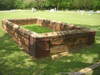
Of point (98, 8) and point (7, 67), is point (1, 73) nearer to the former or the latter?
point (7, 67)

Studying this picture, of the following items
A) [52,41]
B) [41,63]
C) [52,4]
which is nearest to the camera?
[41,63]

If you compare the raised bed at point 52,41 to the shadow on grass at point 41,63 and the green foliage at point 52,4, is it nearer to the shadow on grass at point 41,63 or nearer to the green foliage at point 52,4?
the shadow on grass at point 41,63

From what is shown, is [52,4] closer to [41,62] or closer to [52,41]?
[52,41]

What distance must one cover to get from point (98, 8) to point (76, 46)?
42.6m

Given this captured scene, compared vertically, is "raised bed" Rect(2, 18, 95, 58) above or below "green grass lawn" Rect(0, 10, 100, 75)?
above

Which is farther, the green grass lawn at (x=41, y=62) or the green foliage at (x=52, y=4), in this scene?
the green foliage at (x=52, y=4)

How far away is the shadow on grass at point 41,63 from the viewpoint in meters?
6.56

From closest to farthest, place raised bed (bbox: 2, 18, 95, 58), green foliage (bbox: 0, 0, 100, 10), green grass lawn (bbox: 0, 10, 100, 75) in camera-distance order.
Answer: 1. green grass lawn (bbox: 0, 10, 100, 75)
2. raised bed (bbox: 2, 18, 95, 58)
3. green foliage (bbox: 0, 0, 100, 10)

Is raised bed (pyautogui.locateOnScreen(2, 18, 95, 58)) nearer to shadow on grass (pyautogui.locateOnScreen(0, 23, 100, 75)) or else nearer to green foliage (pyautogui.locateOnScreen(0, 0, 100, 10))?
shadow on grass (pyautogui.locateOnScreen(0, 23, 100, 75))

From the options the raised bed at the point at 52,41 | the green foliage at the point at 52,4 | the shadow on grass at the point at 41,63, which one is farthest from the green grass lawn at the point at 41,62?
the green foliage at the point at 52,4

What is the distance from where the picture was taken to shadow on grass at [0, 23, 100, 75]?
6.56 meters

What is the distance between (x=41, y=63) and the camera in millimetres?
7289

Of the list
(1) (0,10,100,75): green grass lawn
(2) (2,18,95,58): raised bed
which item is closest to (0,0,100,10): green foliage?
(2) (2,18,95,58): raised bed

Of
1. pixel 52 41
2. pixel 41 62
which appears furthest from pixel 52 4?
pixel 41 62
